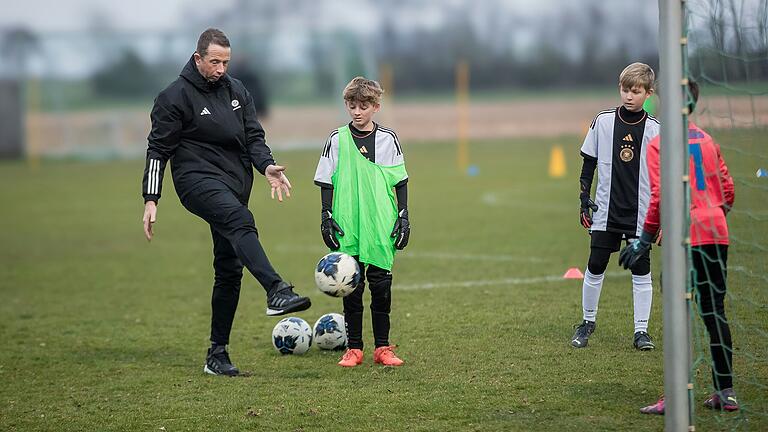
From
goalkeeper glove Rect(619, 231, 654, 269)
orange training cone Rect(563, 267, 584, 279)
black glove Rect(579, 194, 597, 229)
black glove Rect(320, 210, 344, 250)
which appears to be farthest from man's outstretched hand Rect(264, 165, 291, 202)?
orange training cone Rect(563, 267, 584, 279)

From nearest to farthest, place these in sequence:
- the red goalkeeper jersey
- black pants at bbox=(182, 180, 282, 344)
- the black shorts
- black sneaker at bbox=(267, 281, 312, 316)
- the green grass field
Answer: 1. the red goalkeeper jersey
2. the green grass field
3. black sneaker at bbox=(267, 281, 312, 316)
4. black pants at bbox=(182, 180, 282, 344)
5. the black shorts

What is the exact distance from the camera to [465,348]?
7344 mm

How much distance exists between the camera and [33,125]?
33.7m

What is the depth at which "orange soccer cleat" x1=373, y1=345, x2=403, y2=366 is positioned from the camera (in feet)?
22.7

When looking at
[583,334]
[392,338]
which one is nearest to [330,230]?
[392,338]

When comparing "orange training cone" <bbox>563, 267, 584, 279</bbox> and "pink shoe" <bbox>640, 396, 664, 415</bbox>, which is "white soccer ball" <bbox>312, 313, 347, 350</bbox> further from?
"orange training cone" <bbox>563, 267, 584, 279</bbox>

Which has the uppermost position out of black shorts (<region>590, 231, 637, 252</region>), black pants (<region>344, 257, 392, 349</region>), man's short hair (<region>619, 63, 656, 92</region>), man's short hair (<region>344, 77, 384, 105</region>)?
man's short hair (<region>619, 63, 656, 92</region>)

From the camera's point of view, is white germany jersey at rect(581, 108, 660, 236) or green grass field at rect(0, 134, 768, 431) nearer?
green grass field at rect(0, 134, 768, 431)

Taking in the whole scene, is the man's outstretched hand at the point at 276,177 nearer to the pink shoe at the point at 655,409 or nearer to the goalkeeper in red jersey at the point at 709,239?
the goalkeeper in red jersey at the point at 709,239

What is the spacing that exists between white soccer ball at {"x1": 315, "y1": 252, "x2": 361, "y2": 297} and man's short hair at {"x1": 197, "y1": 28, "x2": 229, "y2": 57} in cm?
153

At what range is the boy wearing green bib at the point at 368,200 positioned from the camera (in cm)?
685

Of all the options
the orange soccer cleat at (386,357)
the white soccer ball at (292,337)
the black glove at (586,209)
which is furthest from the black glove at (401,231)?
the black glove at (586,209)

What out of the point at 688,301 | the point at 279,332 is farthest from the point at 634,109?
the point at 279,332

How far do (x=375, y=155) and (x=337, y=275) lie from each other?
3.05ft
